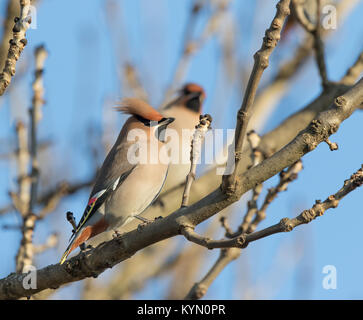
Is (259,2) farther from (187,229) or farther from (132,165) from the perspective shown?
(187,229)

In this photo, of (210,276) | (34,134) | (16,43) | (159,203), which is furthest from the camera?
(159,203)

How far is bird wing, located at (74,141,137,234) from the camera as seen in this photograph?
13.1 feet

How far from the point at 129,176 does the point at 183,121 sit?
6.91 ft

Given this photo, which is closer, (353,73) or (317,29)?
(317,29)

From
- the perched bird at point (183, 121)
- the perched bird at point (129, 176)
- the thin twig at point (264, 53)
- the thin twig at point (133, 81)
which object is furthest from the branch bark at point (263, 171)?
the thin twig at point (133, 81)

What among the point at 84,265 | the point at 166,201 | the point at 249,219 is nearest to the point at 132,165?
the point at 166,201

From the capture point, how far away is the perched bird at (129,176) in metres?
3.90

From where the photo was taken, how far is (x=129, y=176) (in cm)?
417

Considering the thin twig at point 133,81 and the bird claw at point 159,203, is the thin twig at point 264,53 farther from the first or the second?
the thin twig at point 133,81

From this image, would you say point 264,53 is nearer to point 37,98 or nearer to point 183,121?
point 37,98

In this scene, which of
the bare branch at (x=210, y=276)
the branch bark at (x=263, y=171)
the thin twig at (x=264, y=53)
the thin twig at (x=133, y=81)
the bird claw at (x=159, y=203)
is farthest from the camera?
the thin twig at (x=133, y=81)

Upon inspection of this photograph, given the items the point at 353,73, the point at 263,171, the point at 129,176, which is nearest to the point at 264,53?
the point at 263,171

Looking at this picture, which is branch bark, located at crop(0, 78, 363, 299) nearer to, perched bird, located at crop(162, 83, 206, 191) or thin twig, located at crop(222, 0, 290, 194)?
thin twig, located at crop(222, 0, 290, 194)

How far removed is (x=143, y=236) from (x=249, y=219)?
1.04 m
